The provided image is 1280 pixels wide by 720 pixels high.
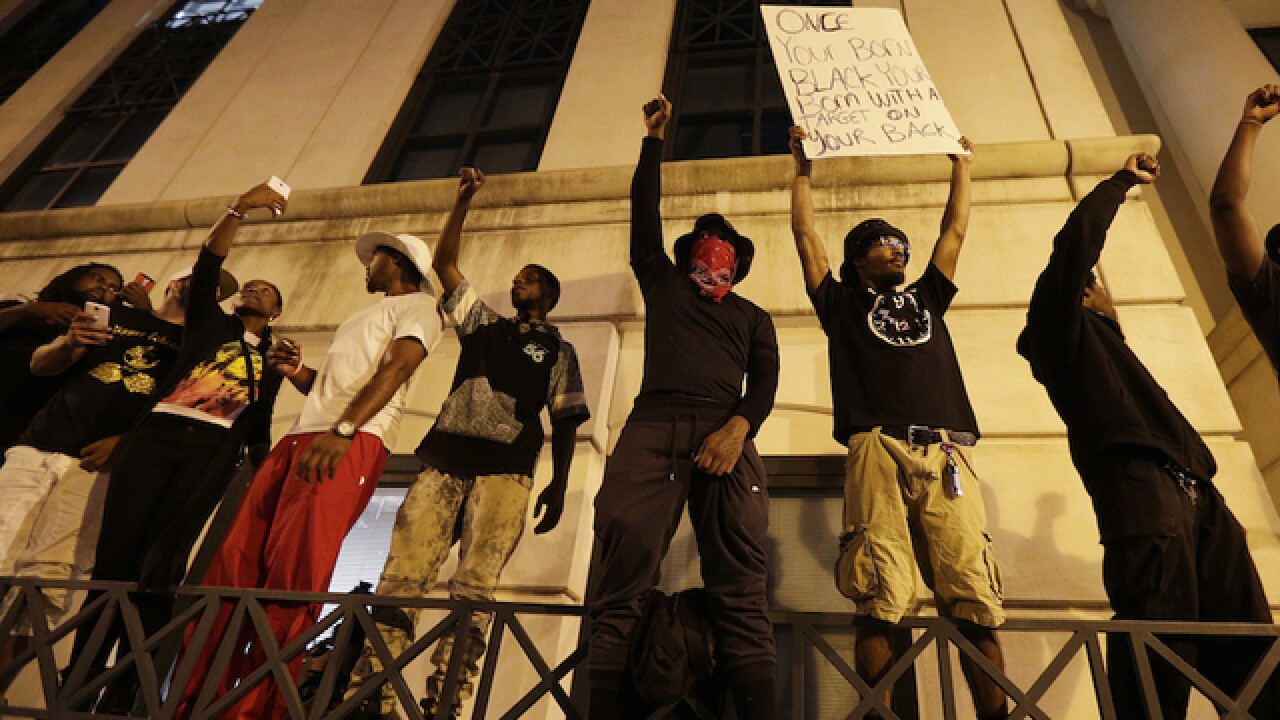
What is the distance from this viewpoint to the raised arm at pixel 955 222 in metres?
3.22

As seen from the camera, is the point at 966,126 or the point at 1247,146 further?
the point at 966,126

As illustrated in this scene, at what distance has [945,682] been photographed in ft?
7.84

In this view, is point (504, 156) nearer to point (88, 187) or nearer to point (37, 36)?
point (88, 187)

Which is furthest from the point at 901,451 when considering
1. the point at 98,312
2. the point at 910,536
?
the point at 98,312

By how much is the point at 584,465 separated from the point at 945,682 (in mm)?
2435

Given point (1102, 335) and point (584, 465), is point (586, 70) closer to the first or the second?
point (584, 465)

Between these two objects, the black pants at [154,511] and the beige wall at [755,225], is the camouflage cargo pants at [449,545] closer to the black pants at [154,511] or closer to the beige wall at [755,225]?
the black pants at [154,511]

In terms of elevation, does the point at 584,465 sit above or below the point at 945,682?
above

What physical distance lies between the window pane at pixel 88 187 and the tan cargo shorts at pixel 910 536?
8793 millimetres

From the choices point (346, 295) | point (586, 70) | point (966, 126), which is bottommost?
point (346, 295)

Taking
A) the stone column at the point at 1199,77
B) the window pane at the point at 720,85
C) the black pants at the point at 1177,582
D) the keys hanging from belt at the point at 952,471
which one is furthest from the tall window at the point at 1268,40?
the keys hanging from belt at the point at 952,471

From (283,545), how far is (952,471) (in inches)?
105

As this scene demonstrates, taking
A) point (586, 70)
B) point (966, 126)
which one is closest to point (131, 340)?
point (586, 70)

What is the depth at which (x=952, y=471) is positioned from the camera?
2.58 m
